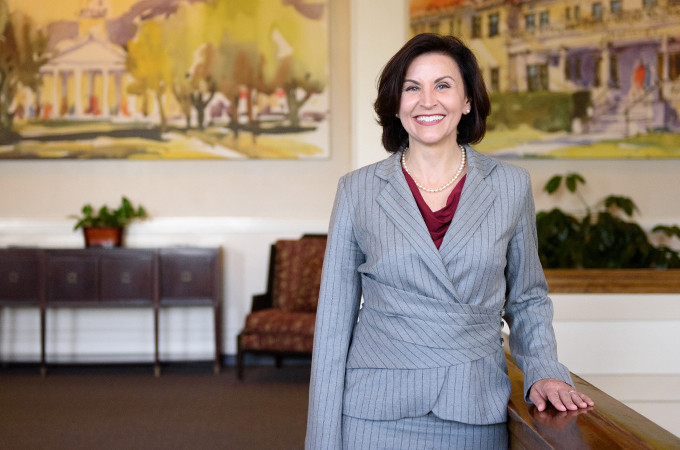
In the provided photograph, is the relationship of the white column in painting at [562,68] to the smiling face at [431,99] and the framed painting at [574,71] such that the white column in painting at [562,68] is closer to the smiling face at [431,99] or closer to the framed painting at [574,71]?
the framed painting at [574,71]

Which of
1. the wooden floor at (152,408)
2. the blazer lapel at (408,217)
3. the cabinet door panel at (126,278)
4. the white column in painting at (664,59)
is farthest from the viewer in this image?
the white column in painting at (664,59)

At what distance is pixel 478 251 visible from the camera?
1458 mm

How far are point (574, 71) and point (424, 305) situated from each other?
4.74 metres

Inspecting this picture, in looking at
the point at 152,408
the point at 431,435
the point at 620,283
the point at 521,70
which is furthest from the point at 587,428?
the point at 521,70

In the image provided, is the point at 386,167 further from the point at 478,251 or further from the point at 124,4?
the point at 124,4

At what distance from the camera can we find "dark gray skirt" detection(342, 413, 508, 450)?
141cm

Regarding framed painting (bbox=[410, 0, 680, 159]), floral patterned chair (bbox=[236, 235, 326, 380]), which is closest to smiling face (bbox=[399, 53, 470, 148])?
floral patterned chair (bbox=[236, 235, 326, 380])

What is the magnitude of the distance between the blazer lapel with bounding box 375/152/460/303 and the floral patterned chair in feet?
11.3

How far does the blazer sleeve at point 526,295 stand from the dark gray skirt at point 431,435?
18 centimetres

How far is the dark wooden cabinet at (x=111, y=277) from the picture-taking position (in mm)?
5316

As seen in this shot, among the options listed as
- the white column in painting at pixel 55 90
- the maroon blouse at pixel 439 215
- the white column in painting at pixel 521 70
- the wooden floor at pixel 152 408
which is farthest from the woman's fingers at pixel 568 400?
the white column in painting at pixel 55 90

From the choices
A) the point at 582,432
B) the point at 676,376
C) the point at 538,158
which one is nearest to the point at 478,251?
the point at 582,432

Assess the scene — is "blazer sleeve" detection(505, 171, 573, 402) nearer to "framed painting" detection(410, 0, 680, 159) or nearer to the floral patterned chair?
the floral patterned chair

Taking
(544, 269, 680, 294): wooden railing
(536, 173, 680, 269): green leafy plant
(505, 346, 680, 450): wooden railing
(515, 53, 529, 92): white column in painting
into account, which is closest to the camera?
(505, 346, 680, 450): wooden railing
